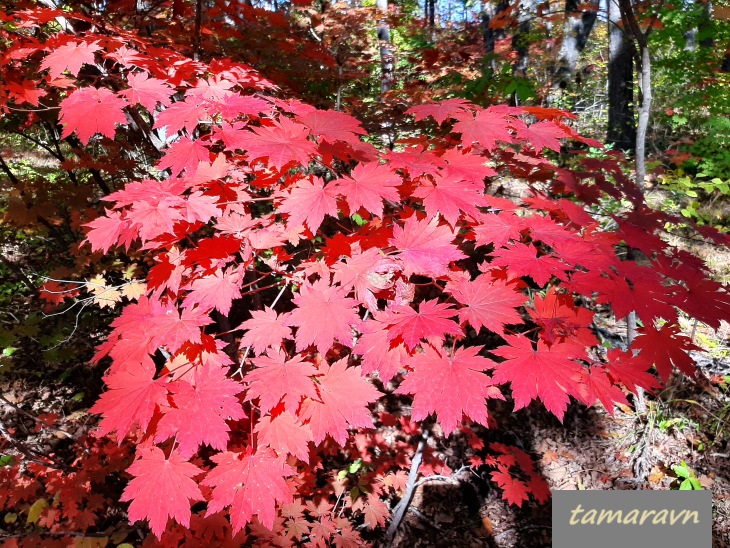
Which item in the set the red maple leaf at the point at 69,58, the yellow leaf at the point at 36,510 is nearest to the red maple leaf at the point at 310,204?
the red maple leaf at the point at 69,58

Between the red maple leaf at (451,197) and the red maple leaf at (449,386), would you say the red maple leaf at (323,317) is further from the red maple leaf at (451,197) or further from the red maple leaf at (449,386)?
the red maple leaf at (451,197)

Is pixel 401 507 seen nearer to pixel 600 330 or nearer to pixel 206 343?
pixel 206 343

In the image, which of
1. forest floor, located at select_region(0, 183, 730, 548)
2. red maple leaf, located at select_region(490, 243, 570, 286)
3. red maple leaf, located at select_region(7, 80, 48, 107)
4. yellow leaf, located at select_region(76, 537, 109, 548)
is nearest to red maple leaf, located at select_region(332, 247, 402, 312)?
red maple leaf, located at select_region(490, 243, 570, 286)

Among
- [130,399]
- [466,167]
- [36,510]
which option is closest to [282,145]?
[466,167]

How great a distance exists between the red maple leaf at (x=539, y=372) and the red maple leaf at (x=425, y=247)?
1.16 feet

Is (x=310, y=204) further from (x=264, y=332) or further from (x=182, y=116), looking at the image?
(x=182, y=116)

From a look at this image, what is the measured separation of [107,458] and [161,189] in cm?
237

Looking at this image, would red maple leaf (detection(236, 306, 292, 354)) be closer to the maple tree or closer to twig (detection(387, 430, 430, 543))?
the maple tree

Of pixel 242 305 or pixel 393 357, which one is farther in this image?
pixel 242 305

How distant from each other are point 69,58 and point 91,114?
36cm

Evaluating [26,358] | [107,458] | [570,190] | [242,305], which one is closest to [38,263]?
[26,358]

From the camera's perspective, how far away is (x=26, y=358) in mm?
3963

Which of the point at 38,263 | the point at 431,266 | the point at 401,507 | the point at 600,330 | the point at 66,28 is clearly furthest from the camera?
the point at 38,263

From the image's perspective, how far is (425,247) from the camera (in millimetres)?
1455
